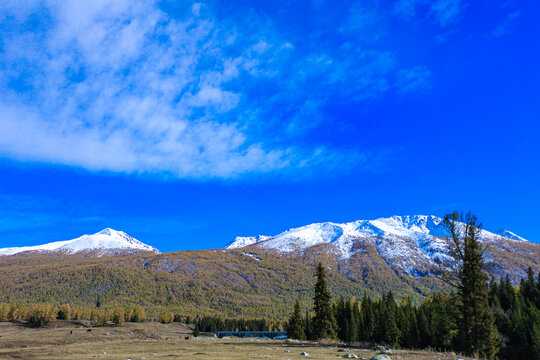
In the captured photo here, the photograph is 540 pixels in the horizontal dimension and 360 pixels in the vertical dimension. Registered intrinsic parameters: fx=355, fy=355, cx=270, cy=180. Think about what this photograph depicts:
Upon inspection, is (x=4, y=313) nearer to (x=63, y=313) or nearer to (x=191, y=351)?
(x=63, y=313)

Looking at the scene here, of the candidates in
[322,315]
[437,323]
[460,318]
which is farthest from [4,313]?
[460,318]

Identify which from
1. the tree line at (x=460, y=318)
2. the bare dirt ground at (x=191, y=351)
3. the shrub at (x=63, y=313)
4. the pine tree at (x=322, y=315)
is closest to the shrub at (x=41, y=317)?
the shrub at (x=63, y=313)

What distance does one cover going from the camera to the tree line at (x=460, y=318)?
3275cm

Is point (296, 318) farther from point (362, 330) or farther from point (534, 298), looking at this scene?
point (534, 298)

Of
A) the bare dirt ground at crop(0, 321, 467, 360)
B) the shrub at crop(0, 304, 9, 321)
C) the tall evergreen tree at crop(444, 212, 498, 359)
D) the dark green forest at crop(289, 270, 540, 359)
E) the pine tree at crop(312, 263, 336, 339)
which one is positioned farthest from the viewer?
the shrub at crop(0, 304, 9, 321)

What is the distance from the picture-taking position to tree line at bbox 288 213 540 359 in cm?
3275

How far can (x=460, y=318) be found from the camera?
33.5 m

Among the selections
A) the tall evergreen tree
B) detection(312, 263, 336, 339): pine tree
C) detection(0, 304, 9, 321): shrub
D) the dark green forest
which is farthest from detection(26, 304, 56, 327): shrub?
the tall evergreen tree

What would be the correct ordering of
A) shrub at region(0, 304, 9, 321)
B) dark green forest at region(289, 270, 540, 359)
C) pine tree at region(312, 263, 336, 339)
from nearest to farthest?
1. pine tree at region(312, 263, 336, 339)
2. dark green forest at region(289, 270, 540, 359)
3. shrub at region(0, 304, 9, 321)

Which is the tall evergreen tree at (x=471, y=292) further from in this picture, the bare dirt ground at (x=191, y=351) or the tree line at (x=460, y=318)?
the bare dirt ground at (x=191, y=351)

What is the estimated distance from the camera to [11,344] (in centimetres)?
5303

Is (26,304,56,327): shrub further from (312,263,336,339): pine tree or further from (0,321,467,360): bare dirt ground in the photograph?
(312,263,336,339): pine tree

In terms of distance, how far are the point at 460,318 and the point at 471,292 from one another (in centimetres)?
272

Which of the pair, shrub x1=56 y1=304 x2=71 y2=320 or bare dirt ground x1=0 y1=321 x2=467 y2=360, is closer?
bare dirt ground x1=0 y1=321 x2=467 y2=360
